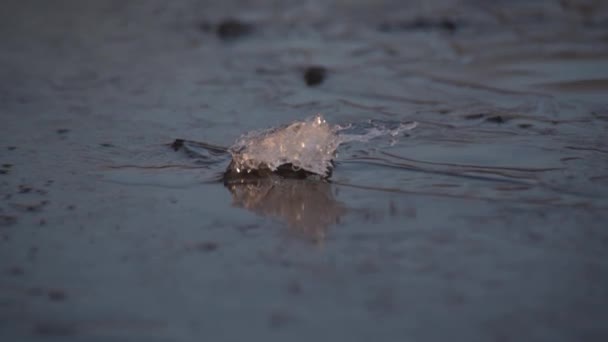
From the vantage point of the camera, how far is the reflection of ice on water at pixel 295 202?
253cm

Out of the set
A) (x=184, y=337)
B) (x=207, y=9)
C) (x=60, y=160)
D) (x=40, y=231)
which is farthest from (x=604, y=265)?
(x=207, y=9)

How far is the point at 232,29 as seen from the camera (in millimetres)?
5676

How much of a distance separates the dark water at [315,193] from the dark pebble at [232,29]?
0.21 metres

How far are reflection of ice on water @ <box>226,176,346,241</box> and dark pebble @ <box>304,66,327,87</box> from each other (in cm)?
151

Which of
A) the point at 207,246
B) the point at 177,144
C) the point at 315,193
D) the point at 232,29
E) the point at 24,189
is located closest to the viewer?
the point at 207,246

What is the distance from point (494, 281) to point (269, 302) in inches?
21.8

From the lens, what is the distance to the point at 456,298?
2012 millimetres

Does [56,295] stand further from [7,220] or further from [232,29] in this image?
[232,29]

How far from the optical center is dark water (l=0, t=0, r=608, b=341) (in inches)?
78.3

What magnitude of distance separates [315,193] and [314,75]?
1768mm

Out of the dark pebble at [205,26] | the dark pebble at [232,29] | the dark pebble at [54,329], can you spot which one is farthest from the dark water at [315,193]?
the dark pebble at [205,26]

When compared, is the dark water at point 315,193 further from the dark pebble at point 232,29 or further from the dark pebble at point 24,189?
the dark pebble at point 232,29

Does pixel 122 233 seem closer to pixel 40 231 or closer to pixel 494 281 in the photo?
pixel 40 231

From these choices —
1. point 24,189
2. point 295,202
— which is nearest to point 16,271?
point 24,189
